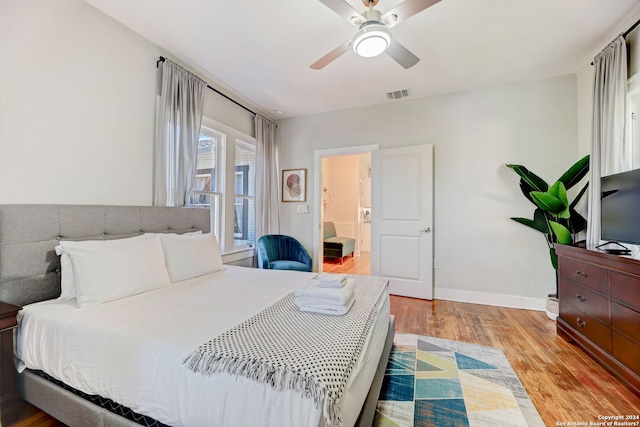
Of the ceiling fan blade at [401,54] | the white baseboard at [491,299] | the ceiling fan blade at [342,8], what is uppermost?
the ceiling fan blade at [342,8]

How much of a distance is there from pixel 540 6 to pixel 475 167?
1.74m

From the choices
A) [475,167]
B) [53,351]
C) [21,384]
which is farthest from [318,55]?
[21,384]

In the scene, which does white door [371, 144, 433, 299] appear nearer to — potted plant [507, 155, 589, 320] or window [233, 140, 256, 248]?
potted plant [507, 155, 589, 320]

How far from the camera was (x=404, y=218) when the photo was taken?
144 inches

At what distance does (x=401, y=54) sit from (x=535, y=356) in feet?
8.66

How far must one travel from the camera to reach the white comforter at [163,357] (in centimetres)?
87

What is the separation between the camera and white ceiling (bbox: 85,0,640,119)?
2.03 metres

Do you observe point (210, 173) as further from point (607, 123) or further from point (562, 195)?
point (607, 123)

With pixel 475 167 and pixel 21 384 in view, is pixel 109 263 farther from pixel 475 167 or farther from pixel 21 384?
pixel 475 167

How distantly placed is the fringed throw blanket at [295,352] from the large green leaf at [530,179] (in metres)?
2.77

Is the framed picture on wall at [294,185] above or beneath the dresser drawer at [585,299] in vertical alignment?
above

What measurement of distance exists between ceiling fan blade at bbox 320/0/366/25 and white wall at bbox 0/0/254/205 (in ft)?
6.07

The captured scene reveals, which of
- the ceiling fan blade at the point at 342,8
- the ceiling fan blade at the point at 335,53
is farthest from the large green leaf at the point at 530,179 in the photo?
the ceiling fan blade at the point at 342,8

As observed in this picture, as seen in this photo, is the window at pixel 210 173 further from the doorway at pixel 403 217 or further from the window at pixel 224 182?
the doorway at pixel 403 217
